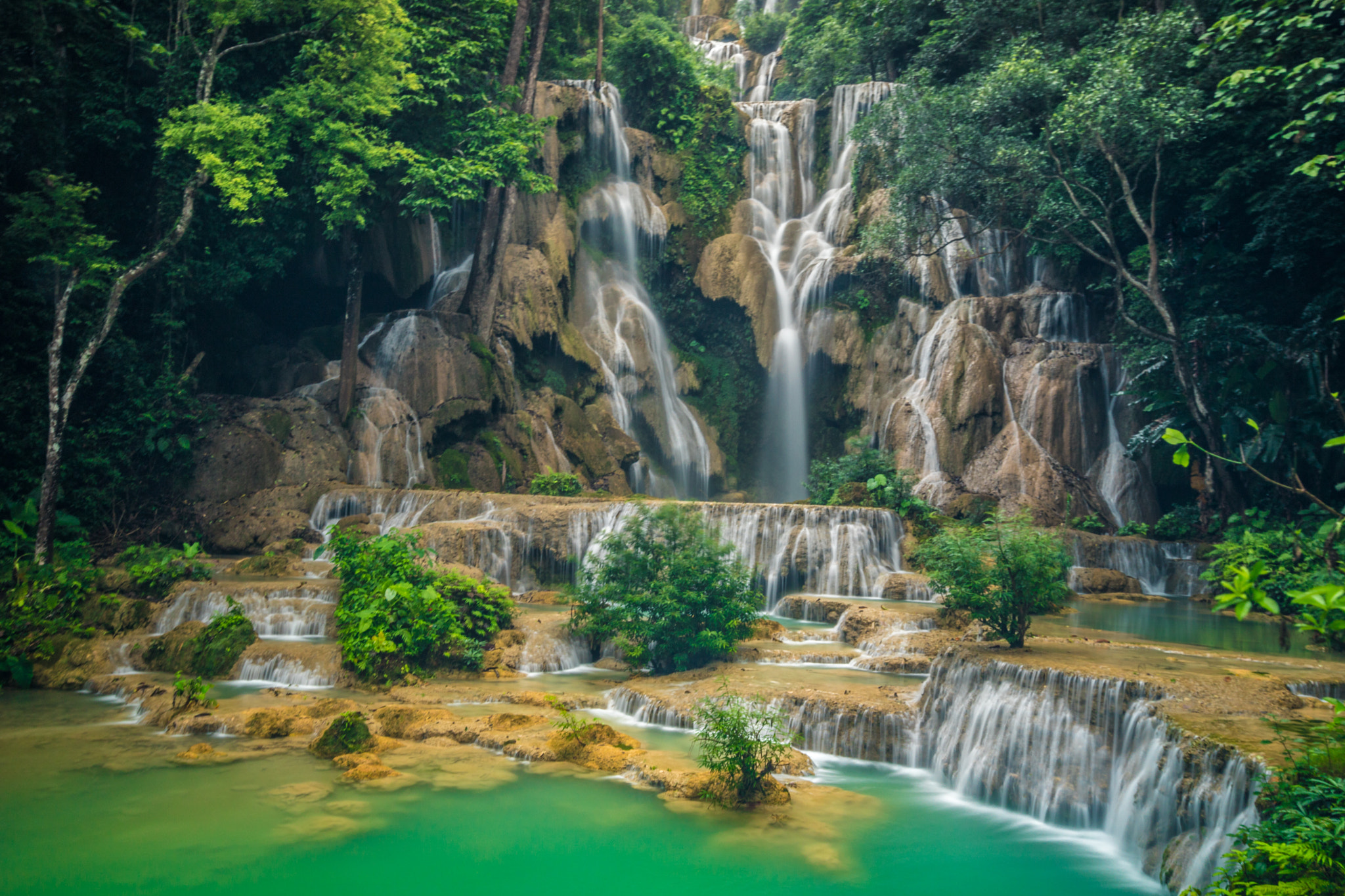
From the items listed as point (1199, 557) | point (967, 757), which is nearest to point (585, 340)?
point (1199, 557)

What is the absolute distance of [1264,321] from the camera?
16000 millimetres

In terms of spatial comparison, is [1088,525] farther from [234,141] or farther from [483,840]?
[234,141]

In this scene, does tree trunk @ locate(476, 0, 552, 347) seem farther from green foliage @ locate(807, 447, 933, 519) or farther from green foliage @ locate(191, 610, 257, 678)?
green foliage @ locate(191, 610, 257, 678)

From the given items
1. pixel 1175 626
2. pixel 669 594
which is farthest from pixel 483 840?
pixel 1175 626

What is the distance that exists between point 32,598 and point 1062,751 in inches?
490

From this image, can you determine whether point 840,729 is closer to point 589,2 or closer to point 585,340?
point 585,340

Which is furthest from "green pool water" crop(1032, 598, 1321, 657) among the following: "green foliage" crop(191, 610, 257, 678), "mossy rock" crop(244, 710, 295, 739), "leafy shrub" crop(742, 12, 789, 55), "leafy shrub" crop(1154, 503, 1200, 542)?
"leafy shrub" crop(742, 12, 789, 55)

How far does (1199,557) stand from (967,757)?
11901mm

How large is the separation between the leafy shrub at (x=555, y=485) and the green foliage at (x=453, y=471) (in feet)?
5.46

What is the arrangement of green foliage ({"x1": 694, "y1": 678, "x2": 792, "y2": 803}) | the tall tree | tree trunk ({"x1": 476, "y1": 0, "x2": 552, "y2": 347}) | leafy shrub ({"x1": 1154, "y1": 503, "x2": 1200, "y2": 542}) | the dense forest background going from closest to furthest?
green foliage ({"x1": 694, "y1": 678, "x2": 792, "y2": 803}), the tall tree, the dense forest background, leafy shrub ({"x1": 1154, "y1": 503, "x2": 1200, "y2": 542}), tree trunk ({"x1": 476, "y1": 0, "x2": 552, "y2": 347})

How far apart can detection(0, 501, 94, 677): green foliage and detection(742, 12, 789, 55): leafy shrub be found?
43.8m

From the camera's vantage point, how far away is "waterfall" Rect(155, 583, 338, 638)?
11.2 m

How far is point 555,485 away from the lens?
1934cm

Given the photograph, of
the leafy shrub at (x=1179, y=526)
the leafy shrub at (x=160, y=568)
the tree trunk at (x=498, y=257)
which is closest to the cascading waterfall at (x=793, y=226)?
the tree trunk at (x=498, y=257)
